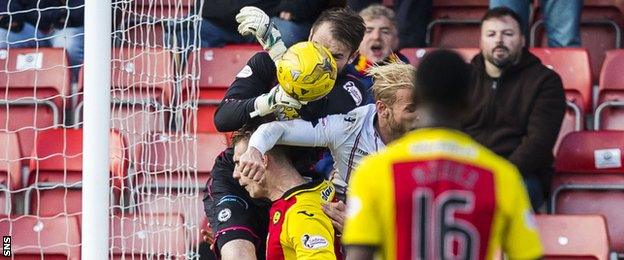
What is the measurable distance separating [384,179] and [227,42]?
496 cm

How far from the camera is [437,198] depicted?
3498 mm

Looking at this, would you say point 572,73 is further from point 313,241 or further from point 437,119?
point 437,119

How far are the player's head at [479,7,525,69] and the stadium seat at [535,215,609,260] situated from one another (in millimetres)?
836

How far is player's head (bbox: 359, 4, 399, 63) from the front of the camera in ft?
23.4

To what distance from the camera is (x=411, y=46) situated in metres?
8.16

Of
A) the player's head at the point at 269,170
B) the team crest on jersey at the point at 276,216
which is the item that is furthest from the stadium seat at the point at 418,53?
the team crest on jersey at the point at 276,216

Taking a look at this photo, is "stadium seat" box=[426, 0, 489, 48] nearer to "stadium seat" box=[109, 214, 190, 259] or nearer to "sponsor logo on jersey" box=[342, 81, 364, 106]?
"stadium seat" box=[109, 214, 190, 259]

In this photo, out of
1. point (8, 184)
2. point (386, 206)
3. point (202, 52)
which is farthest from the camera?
point (202, 52)

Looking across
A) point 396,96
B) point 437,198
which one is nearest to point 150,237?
point 396,96

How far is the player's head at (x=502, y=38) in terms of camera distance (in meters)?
7.07

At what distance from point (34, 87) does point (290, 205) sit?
3145mm

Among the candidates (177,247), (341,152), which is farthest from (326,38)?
(177,247)

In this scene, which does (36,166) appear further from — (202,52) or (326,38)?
(326,38)

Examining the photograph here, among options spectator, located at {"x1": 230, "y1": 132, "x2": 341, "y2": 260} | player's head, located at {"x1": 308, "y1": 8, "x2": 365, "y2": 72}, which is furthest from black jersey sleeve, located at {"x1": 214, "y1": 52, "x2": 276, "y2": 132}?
player's head, located at {"x1": 308, "y1": 8, "x2": 365, "y2": 72}
